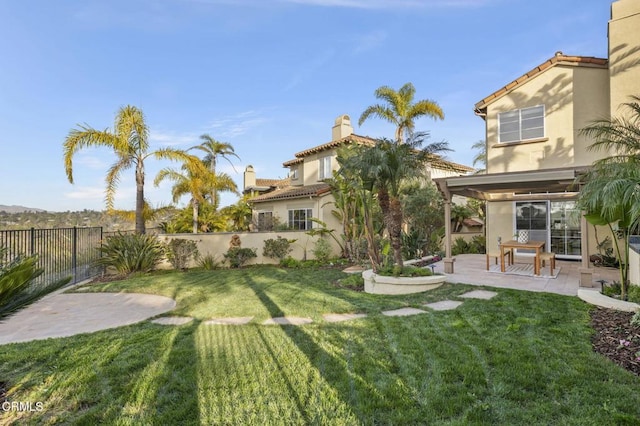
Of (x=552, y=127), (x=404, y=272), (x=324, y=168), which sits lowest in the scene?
(x=404, y=272)

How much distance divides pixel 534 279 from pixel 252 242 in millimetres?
11835

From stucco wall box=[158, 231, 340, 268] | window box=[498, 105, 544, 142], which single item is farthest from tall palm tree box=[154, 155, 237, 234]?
window box=[498, 105, 544, 142]

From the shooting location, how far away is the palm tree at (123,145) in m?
12.2

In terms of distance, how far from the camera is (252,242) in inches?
634

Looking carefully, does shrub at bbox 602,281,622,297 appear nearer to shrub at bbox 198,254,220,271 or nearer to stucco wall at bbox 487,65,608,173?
stucco wall at bbox 487,65,608,173

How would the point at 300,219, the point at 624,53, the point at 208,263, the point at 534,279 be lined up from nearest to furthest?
the point at 534,279 < the point at 624,53 < the point at 208,263 < the point at 300,219

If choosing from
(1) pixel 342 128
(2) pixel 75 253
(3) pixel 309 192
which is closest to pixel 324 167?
(1) pixel 342 128

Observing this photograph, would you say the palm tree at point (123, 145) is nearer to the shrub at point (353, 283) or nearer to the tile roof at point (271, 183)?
the shrub at point (353, 283)

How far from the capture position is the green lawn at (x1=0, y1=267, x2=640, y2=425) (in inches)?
123

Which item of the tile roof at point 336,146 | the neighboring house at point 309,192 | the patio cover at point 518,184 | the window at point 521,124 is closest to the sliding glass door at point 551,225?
the patio cover at point 518,184

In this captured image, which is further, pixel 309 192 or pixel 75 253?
pixel 309 192

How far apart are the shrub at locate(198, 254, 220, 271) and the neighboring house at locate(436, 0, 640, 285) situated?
10.1 m

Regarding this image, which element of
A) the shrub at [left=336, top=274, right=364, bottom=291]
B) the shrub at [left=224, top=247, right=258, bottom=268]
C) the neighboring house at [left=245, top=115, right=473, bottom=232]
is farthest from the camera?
the neighboring house at [left=245, top=115, right=473, bottom=232]

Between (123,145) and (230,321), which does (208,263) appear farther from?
(230,321)
